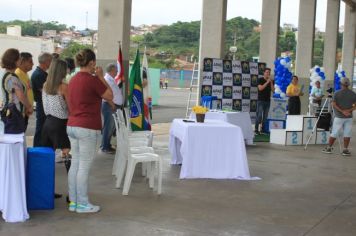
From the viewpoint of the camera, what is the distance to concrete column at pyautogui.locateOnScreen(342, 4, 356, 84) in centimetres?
2388

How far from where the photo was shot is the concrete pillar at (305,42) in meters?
18.1

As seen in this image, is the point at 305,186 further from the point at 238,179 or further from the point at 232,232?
the point at 232,232

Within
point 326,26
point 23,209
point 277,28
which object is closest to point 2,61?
point 23,209

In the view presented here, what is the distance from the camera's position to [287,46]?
4591 centimetres

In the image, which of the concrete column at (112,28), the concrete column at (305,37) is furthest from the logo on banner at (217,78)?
the concrete column at (305,37)

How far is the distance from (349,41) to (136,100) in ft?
61.8

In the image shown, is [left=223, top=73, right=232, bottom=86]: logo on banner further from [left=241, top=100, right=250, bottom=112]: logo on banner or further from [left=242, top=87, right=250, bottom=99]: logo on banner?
[left=241, top=100, right=250, bottom=112]: logo on banner

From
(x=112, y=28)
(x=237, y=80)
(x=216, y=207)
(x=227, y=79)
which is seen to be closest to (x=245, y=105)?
(x=237, y=80)

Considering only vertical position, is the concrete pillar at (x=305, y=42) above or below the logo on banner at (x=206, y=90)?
above

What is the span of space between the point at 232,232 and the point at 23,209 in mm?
1851

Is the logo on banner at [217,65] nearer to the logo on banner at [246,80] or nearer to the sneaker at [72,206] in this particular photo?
the logo on banner at [246,80]

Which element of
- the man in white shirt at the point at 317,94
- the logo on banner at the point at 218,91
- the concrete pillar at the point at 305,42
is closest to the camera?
the logo on banner at the point at 218,91

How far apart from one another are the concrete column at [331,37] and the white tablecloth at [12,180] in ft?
63.2

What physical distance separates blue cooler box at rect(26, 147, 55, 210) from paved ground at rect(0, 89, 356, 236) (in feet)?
0.40
